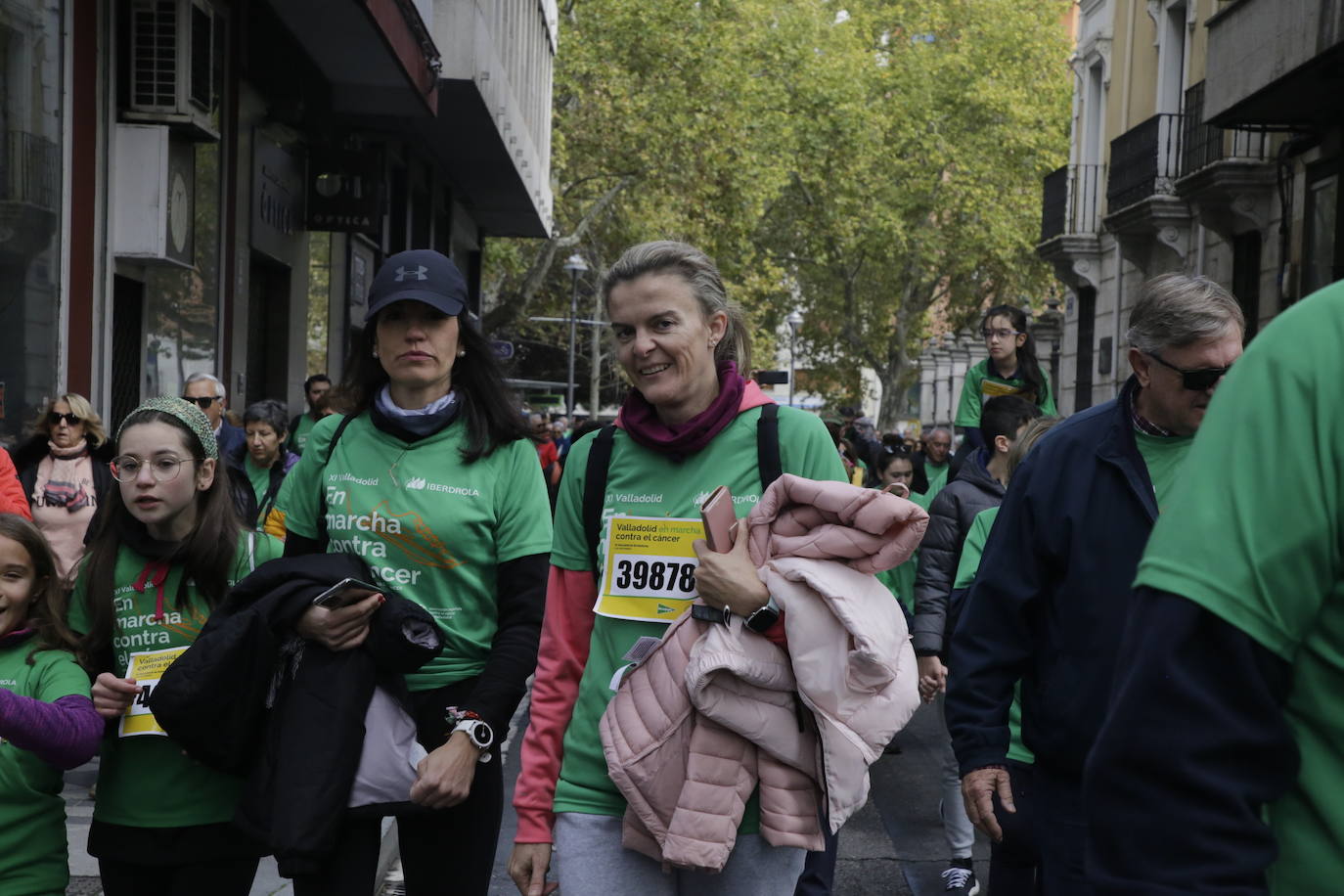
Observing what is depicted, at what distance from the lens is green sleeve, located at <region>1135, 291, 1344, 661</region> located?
4.89ft

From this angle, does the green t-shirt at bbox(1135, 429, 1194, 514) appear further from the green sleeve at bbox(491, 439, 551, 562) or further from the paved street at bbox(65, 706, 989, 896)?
the paved street at bbox(65, 706, 989, 896)

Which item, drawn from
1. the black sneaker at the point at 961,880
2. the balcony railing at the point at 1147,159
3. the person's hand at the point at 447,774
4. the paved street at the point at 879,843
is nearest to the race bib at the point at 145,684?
the person's hand at the point at 447,774

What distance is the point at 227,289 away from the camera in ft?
43.7

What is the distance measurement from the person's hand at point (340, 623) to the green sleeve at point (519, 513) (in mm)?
373

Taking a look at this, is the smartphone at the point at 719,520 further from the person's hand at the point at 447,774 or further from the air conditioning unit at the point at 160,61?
the air conditioning unit at the point at 160,61

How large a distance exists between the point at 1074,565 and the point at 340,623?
156 centimetres

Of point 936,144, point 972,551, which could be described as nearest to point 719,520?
point 972,551

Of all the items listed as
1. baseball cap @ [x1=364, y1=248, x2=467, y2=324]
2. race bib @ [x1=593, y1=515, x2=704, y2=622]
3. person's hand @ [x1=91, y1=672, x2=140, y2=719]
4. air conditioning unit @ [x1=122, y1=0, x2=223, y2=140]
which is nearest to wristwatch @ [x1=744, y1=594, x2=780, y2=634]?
race bib @ [x1=593, y1=515, x2=704, y2=622]

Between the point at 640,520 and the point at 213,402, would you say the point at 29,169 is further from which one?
the point at 640,520

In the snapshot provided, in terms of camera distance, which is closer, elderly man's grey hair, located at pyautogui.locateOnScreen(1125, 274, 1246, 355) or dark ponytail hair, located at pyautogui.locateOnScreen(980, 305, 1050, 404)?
elderly man's grey hair, located at pyautogui.locateOnScreen(1125, 274, 1246, 355)

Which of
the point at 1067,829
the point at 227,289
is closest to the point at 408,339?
the point at 1067,829

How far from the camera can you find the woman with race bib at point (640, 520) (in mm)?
3314

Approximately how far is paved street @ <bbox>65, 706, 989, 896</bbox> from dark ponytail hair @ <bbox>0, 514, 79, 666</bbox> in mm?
1862

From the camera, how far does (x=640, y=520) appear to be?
3.42 meters
